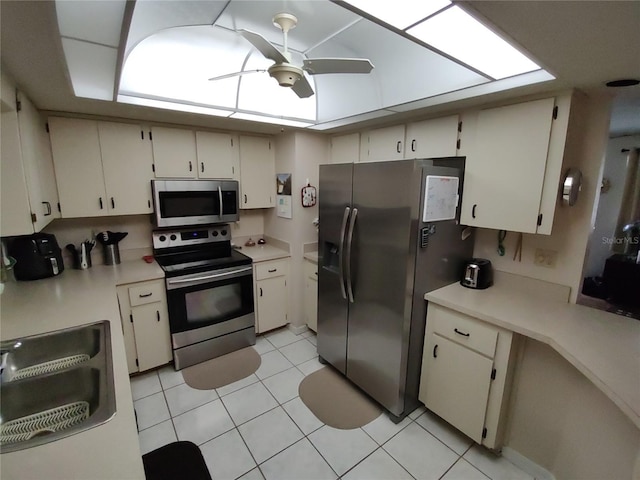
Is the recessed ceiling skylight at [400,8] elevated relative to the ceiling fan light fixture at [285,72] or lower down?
elevated

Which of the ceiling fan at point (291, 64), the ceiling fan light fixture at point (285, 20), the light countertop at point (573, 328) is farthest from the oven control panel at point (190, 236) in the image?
the light countertop at point (573, 328)

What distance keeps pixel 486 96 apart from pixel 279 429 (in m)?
2.51

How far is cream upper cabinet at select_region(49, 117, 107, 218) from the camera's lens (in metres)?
2.14

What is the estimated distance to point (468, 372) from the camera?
5.77ft

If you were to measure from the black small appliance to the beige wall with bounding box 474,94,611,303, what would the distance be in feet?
0.80

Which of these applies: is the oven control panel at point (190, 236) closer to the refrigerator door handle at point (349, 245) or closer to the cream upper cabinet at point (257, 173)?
the cream upper cabinet at point (257, 173)

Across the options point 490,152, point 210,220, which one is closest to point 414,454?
point 490,152

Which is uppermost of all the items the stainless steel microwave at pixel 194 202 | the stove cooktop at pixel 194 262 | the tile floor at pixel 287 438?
the stainless steel microwave at pixel 194 202

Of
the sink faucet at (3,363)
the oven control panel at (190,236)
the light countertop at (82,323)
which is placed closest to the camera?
the light countertop at (82,323)

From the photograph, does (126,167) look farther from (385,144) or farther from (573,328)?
(573,328)

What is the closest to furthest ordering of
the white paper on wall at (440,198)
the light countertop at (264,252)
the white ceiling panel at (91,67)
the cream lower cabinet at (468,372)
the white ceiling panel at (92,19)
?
the white ceiling panel at (92,19) → the white ceiling panel at (91,67) → the cream lower cabinet at (468,372) → the white paper on wall at (440,198) → the light countertop at (264,252)

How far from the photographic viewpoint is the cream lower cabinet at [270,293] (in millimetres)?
2934

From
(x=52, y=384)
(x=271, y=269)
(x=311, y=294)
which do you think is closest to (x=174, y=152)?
(x=271, y=269)

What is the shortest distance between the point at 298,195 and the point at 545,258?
213 cm
